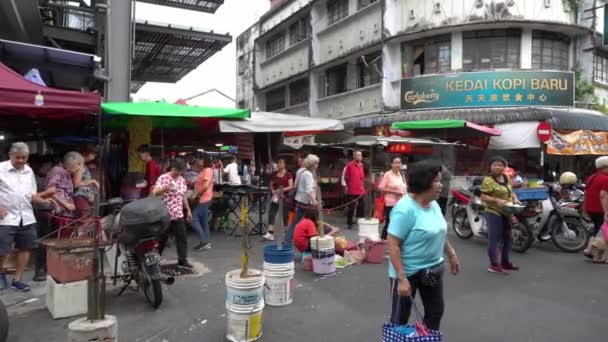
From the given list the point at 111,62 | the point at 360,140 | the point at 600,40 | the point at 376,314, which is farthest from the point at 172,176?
the point at 600,40

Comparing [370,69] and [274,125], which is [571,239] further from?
[370,69]

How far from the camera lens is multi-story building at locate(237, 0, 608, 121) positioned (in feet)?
51.0

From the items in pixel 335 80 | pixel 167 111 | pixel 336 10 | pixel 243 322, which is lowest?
pixel 243 322

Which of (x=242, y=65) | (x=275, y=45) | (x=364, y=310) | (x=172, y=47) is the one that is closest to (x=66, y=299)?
(x=364, y=310)

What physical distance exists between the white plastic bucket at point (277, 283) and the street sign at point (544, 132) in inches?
469

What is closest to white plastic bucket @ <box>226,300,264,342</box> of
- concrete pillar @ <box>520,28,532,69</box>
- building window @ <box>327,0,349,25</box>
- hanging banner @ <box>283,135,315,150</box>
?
hanging banner @ <box>283,135,315,150</box>

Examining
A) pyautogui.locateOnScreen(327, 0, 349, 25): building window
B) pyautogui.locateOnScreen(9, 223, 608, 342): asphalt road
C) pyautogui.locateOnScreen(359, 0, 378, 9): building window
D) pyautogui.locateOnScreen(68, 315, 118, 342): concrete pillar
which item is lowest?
pyautogui.locateOnScreen(9, 223, 608, 342): asphalt road

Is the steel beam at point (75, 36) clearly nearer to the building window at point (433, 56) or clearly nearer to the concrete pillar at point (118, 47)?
the concrete pillar at point (118, 47)

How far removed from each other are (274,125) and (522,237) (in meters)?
4.93

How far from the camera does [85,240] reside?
15.8 feet

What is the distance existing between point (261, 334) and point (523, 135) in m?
12.9

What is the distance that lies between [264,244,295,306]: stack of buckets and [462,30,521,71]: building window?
539 inches

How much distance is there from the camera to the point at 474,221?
877cm

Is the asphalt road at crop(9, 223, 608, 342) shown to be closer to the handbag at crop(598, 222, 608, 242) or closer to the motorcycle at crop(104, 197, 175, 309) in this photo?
the motorcycle at crop(104, 197, 175, 309)
